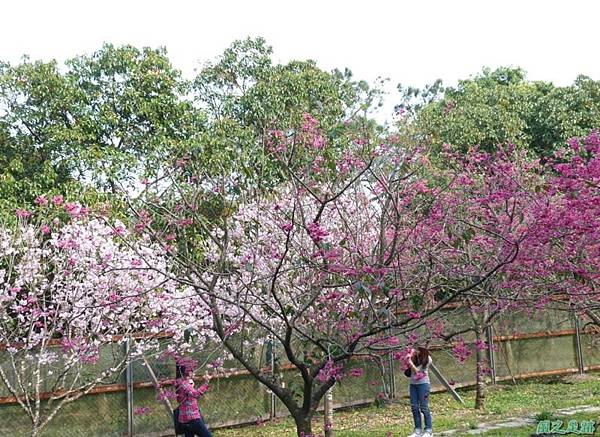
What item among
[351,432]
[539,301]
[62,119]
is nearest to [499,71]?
[62,119]

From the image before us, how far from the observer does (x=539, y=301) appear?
645 centimetres

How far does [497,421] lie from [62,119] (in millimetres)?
8838

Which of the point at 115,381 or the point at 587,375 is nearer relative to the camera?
the point at 115,381

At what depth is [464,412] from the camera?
1062cm

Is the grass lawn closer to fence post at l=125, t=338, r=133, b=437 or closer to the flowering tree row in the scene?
the flowering tree row

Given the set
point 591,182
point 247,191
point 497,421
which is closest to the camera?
point 591,182

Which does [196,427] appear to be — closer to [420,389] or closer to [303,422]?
[303,422]

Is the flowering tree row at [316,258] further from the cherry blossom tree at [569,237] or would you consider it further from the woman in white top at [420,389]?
the woman in white top at [420,389]

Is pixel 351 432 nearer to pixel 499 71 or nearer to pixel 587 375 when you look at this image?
pixel 587 375

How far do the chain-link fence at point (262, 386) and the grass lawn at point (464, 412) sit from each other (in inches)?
11.1

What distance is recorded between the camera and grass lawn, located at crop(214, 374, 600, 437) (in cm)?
936

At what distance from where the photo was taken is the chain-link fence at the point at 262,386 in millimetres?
9422

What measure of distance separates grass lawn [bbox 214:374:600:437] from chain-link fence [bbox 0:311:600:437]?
283mm

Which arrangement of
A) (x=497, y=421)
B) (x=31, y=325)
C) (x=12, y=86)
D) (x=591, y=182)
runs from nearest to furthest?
(x=591, y=182) → (x=31, y=325) → (x=497, y=421) → (x=12, y=86)
